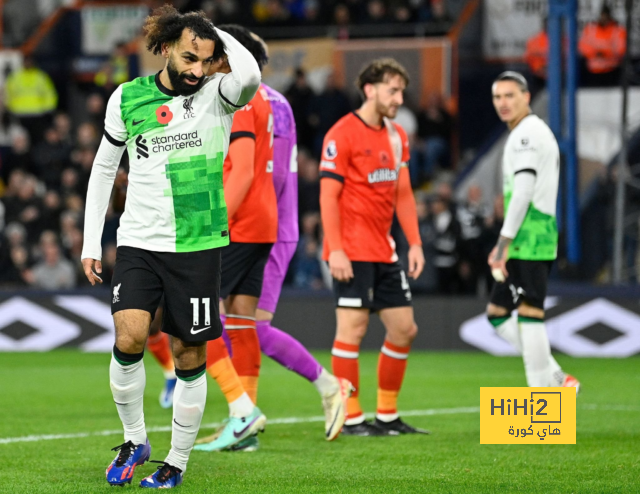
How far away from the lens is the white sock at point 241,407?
6.50 metres

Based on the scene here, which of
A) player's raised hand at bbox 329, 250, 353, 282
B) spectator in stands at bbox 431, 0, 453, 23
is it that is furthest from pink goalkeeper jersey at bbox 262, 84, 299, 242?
spectator in stands at bbox 431, 0, 453, 23

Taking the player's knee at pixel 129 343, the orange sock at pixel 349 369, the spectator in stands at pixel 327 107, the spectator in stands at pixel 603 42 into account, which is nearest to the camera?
the player's knee at pixel 129 343

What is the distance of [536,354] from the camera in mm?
7746

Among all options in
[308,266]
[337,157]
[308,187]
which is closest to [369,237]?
[337,157]

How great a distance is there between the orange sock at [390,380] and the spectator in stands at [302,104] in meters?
10.8

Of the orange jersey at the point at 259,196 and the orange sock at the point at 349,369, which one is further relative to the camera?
the orange sock at the point at 349,369

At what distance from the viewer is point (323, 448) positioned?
21.8 ft

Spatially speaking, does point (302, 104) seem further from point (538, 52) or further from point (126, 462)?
point (126, 462)

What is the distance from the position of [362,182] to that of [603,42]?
1010cm

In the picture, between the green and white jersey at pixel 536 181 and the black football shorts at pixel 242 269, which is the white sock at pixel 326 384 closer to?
the black football shorts at pixel 242 269

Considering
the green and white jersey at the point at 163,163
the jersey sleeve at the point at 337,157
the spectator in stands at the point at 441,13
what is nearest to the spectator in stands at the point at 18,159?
the spectator in stands at the point at 441,13

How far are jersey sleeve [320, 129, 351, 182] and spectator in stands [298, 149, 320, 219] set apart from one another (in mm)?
8697

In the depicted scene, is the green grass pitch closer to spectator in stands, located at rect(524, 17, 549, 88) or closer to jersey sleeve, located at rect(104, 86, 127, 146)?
jersey sleeve, located at rect(104, 86, 127, 146)

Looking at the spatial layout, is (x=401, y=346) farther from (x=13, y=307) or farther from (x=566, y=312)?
(x=13, y=307)
